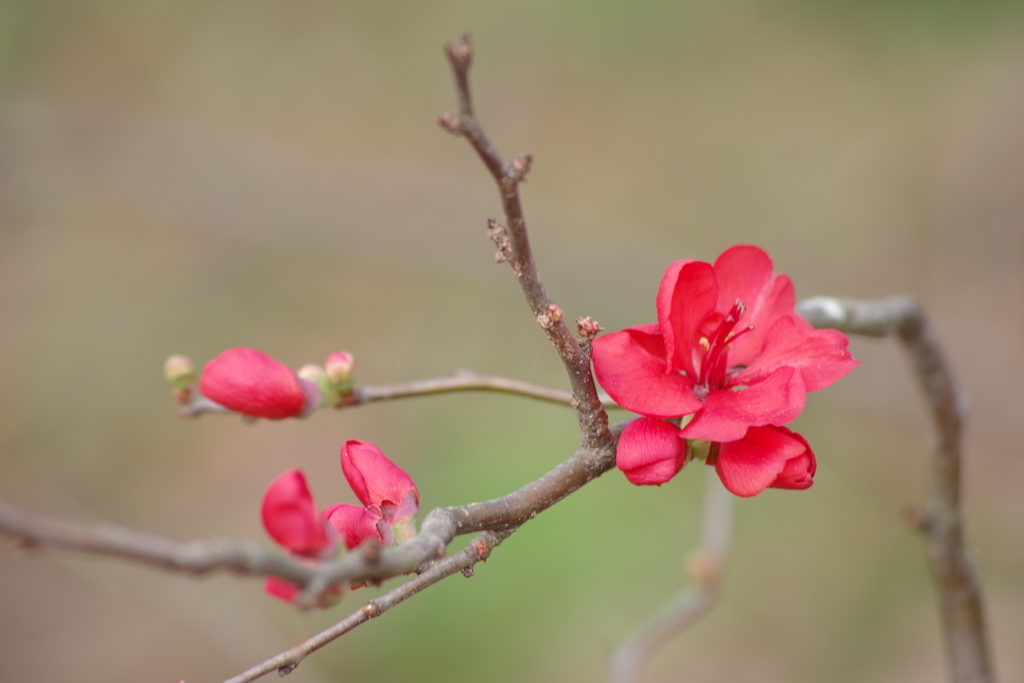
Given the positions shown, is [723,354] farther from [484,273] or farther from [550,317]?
[484,273]

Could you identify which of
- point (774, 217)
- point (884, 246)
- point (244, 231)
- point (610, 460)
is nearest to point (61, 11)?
point (244, 231)

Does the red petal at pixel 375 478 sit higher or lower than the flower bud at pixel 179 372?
lower

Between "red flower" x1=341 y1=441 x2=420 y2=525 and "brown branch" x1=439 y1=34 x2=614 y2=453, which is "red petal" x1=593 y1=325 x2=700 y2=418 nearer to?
"brown branch" x1=439 y1=34 x2=614 y2=453

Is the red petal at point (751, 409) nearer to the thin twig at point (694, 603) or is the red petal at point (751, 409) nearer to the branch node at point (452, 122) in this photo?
the branch node at point (452, 122)

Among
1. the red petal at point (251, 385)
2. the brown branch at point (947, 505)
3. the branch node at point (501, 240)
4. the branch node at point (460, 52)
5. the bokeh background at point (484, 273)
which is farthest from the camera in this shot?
the bokeh background at point (484, 273)

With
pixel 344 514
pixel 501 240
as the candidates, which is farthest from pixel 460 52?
pixel 344 514

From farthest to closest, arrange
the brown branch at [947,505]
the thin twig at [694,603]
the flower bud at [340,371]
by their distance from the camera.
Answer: the thin twig at [694,603] < the brown branch at [947,505] < the flower bud at [340,371]

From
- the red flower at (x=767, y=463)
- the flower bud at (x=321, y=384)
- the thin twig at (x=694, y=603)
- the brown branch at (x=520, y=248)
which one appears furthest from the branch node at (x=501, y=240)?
the thin twig at (x=694, y=603)
